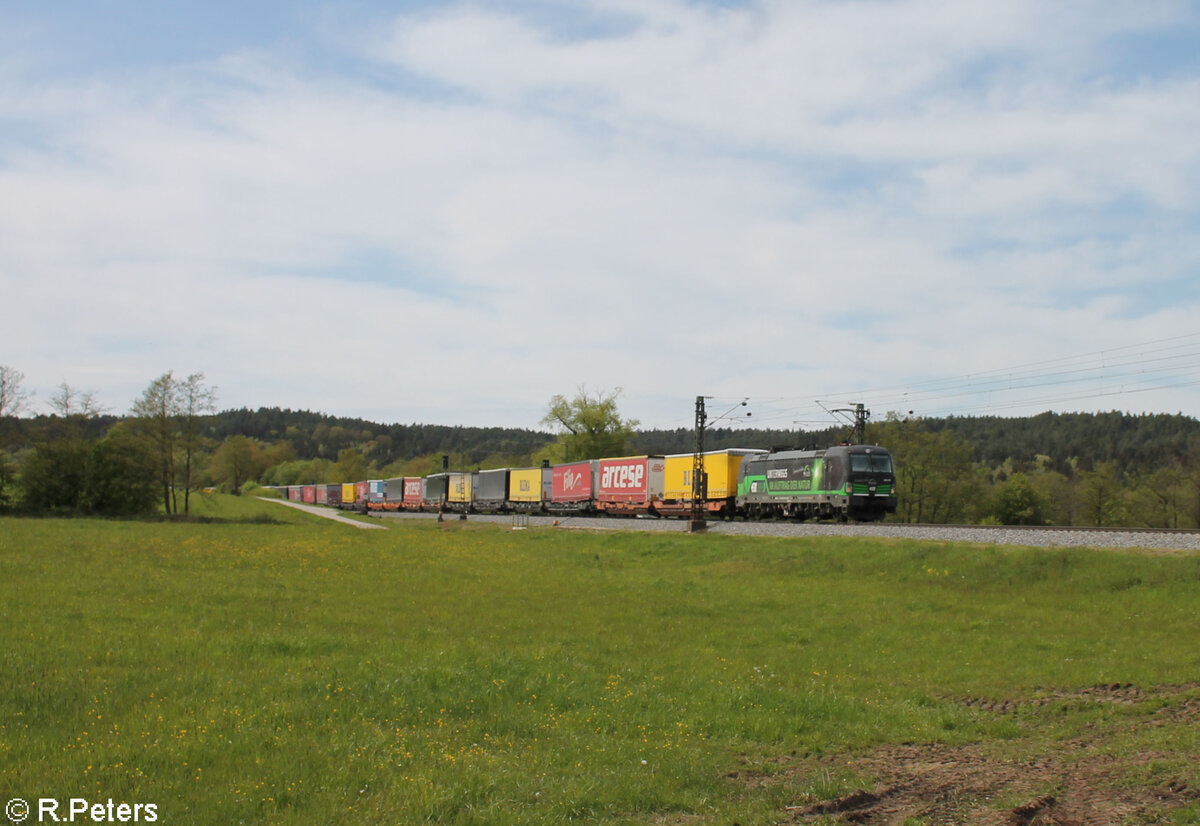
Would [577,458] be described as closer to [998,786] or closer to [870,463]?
[870,463]

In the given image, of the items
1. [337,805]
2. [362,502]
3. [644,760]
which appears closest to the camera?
[337,805]

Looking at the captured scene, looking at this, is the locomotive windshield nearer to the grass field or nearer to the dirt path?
the grass field

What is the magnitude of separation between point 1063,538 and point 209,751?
1012 inches

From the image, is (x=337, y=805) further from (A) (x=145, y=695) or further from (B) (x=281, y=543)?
(B) (x=281, y=543)

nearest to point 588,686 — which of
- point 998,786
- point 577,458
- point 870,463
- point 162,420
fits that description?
point 998,786

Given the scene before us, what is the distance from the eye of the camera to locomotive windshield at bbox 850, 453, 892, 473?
38084mm

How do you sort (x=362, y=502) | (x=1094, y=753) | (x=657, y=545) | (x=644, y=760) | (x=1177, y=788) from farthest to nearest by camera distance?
(x=362, y=502) < (x=657, y=545) < (x=1094, y=753) < (x=644, y=760) < (x=1177, y=788)

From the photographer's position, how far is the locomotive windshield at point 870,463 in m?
38.1

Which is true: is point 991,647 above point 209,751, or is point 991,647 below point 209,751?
below

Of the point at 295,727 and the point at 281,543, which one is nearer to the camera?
the point at 295,727

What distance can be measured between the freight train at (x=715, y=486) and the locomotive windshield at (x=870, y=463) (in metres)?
0.04

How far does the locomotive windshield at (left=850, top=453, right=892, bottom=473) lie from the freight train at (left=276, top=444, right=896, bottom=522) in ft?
0.14

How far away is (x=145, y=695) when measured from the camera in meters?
9.62

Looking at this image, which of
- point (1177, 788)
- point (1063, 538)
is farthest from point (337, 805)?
point (1063, 538)
